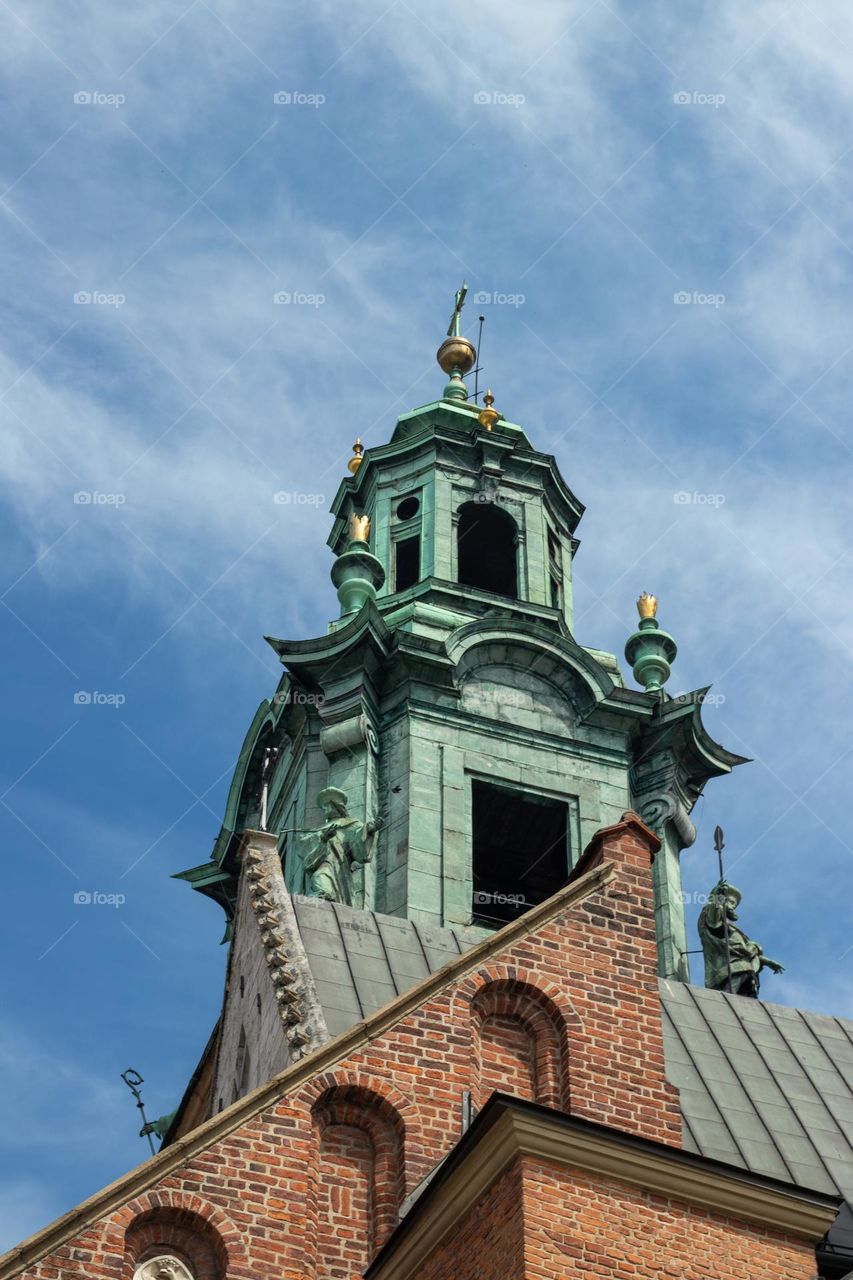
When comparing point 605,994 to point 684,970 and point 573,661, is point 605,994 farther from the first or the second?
point 573,661

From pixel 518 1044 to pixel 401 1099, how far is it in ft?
4.20

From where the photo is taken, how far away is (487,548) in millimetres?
42281

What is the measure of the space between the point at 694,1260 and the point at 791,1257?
88 cm

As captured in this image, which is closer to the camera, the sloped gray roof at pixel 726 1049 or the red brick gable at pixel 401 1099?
the red brick gable at pixel 401 1099

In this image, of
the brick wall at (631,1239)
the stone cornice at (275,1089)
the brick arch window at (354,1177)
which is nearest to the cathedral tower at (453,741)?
the stone cornice at (275,1089)

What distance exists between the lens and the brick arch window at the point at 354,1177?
712 inches

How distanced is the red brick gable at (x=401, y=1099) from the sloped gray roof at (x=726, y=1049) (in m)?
2.43

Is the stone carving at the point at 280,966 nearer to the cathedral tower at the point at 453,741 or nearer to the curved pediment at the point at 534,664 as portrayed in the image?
the cathedral tower at the point at 453,741

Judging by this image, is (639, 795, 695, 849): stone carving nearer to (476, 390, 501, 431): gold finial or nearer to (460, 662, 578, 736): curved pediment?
(460, 662, 578, 736): curved pediment

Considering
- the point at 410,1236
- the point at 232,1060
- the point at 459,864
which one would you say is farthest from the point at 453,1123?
the point at 459,864

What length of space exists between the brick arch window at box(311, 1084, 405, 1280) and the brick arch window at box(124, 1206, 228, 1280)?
36.4 inches

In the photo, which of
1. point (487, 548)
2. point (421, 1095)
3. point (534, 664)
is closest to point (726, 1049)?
point (421, 1095)

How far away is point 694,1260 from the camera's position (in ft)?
53.6

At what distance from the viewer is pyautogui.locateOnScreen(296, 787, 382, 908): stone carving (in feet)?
105
